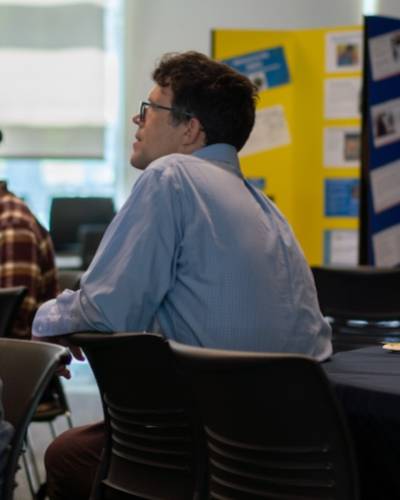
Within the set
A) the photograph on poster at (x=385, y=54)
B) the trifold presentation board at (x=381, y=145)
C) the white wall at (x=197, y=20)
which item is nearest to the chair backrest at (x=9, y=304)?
the trifold presentation board at (x=381, y=145)

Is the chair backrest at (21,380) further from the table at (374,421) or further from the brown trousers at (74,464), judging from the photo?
the table at (374,421)

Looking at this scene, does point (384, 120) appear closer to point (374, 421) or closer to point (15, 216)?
point (15, 216)

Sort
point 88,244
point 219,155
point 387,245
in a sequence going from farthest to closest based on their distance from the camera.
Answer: point 88,244
point 387,245
point 219,155

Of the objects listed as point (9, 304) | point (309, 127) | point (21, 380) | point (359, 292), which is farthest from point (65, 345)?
point (309, 127)

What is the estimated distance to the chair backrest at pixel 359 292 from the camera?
3.71 meters

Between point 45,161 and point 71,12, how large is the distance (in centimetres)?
112

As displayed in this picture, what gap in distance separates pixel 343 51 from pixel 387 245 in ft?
4.76

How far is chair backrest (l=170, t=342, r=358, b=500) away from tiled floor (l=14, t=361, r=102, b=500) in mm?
2292

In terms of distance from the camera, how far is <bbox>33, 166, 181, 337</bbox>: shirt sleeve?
224 centimetres

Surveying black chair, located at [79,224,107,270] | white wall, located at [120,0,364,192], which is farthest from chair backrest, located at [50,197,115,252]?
white wall, located at [120,0,364,192]

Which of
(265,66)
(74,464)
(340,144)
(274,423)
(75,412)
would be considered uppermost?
(265,66)

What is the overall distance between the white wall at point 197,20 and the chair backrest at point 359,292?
4198mm

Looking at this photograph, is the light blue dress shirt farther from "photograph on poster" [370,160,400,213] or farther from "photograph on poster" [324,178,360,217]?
"photograph on poster" [324,178,360,217]

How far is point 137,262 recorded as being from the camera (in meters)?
2.24
